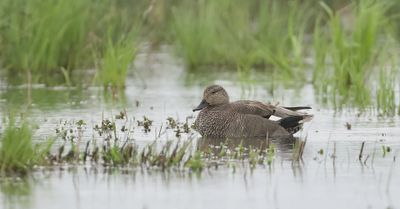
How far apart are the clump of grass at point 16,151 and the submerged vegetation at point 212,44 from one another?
4.29m

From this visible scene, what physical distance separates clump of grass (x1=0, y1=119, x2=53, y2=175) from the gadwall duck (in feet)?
8.61

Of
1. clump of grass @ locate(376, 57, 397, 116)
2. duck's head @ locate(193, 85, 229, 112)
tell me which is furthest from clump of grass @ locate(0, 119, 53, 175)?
clump of grass @ locate(376, 57, 397, 116)

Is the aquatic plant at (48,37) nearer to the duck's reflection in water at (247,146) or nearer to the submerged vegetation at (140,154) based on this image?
the duck's reflection in water at (247,146)

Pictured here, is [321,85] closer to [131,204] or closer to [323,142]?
[323,142]

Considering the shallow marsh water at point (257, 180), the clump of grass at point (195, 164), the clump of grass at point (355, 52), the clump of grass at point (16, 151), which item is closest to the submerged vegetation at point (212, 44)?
the clump of grass at point (355, 52)

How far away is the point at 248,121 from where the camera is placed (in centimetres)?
1015

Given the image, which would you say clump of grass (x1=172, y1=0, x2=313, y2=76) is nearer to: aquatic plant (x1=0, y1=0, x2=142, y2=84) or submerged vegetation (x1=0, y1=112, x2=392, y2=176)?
aquatic plant (x1=0, y1=0, x2=142, y2=84)

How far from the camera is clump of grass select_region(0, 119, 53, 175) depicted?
302 inches

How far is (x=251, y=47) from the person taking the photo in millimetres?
16500

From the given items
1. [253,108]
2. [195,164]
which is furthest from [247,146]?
[195,164]

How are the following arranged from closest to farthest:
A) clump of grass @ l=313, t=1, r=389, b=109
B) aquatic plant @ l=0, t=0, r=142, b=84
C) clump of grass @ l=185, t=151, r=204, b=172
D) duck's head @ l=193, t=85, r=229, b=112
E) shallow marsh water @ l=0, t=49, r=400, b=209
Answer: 1. shallow marsh water @ l=0, t=49, r=400, b=209
2. clump of grass @ l=185, t=151, r=204, b=172
3. duck's head @ l=193, t=85, r=229, b=112
4. clump of grass @ l=313, t=1, r=389, b=109
5. aquatic plant @ l=0, t=0, r=142, b=84

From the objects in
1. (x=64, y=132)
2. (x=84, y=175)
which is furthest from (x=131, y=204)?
(x=64, y=132)

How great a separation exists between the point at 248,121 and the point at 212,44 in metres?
6.71

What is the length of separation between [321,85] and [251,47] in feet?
9.15
